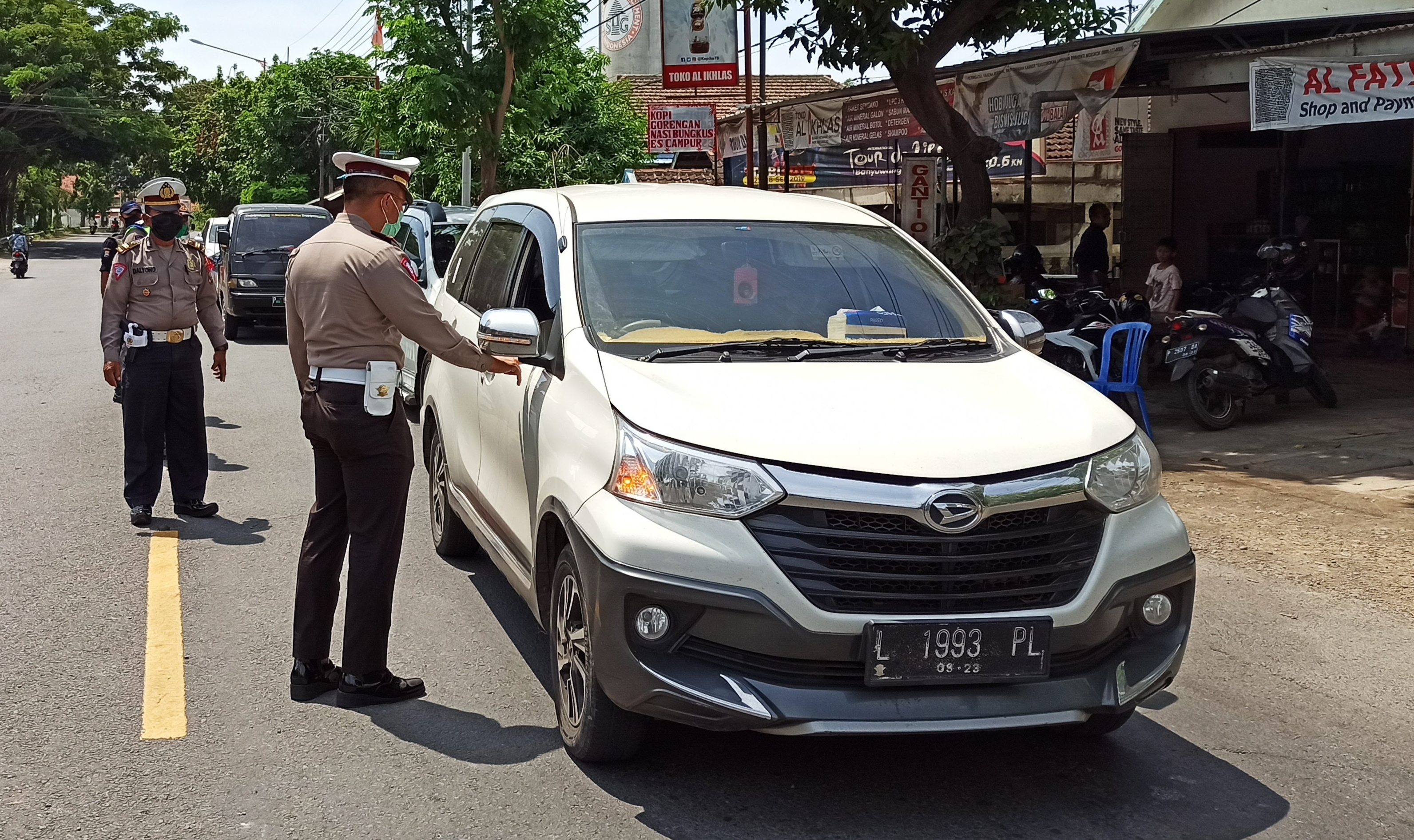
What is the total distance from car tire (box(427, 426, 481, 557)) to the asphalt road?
21 centimetres

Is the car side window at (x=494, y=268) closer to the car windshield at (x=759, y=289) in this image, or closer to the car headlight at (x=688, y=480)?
the car windshield at (x=759, y=289)

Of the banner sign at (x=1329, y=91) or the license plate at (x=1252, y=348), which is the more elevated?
the banner sign at (x=1329, y=91)

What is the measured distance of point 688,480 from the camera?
3.83 metres

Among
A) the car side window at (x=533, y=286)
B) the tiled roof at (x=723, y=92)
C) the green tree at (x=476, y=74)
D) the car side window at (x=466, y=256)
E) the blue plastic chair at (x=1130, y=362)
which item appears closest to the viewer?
the car side window at (x=533, y=286)

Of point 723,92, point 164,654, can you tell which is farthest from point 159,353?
point 723,92

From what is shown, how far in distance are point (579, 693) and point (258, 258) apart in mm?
15719

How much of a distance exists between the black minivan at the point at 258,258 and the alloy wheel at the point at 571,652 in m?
14.6

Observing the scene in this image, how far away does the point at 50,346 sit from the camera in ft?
58.2

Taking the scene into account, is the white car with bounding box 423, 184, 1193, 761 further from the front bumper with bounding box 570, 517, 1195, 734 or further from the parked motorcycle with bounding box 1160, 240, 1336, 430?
the parked motorcycle with bounding box 1160, 240, 1336, 430

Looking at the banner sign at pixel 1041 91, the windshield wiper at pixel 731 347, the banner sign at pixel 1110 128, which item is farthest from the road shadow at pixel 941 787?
the banner sign at pixel 1110 128

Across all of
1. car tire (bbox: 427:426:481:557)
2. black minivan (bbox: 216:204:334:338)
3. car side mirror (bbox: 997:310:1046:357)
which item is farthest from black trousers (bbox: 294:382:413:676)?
black minivan (bbox: 216:204:334:338)

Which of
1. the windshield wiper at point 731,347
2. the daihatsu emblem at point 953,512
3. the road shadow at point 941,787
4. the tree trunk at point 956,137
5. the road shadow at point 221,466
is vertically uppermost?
the tree trunk at point 956,137

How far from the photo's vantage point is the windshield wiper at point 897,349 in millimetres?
4688

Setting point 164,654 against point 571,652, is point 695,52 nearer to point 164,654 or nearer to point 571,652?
point 164,654
